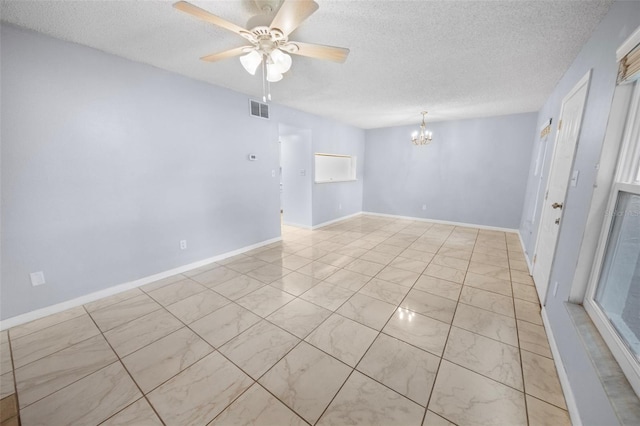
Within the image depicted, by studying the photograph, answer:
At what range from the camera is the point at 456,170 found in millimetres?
5375

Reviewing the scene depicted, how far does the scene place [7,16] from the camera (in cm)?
173

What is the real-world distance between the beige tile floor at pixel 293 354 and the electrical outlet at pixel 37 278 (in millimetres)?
341

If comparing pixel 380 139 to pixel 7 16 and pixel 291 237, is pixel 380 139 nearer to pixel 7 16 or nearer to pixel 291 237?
pixel 291 237

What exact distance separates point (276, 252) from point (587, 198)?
3.47 meters

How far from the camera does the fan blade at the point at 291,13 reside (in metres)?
1.21

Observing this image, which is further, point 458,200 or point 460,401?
point 458,200

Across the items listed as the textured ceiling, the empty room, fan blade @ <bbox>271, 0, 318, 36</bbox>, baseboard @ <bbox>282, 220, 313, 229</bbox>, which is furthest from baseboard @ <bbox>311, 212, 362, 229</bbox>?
fan blade @ <bbox>271, 0, 318, 36</bbox>

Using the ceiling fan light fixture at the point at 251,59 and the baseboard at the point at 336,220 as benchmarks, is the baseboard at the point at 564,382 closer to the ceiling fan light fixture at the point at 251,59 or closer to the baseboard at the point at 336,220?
the ceiling fan light fixture at the point at 251,59

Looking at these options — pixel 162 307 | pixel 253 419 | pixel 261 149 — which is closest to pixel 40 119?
pixel 162 307

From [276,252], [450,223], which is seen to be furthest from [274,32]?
[450,223]

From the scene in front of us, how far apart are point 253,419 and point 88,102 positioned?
3013 mm

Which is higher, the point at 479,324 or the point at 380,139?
the point at 380,139

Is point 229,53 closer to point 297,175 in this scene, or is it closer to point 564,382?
point 564,382

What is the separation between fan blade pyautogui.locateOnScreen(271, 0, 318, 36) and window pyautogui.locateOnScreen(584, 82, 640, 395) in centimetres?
179
